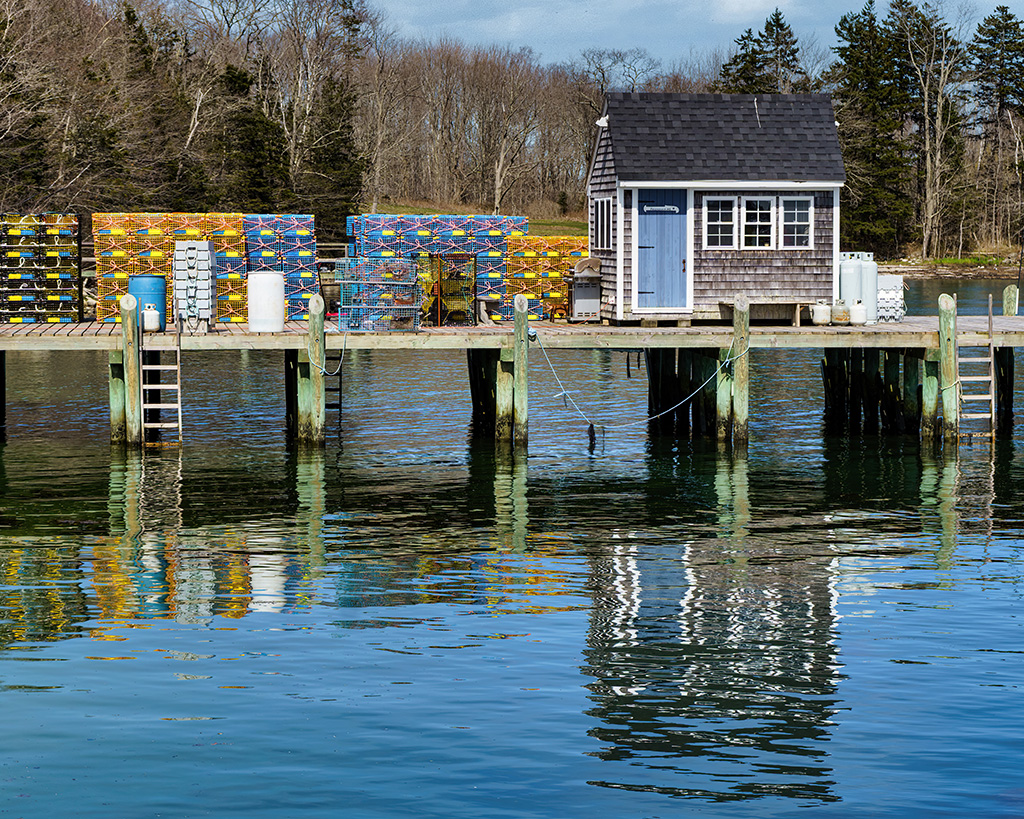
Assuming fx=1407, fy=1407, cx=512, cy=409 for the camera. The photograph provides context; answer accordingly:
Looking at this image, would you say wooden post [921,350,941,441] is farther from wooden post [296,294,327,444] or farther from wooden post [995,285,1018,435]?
wooden post [296,294,327,444]

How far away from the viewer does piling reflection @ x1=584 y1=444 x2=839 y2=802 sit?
34.4ft

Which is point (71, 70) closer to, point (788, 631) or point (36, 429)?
point (36, 429)

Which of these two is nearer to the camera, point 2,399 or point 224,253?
point 2,399

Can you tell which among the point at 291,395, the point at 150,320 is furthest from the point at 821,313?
the point at 150,320

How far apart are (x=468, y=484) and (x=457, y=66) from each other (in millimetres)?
90835

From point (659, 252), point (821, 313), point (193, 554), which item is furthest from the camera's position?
point (659, 252)

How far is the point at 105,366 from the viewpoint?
141ft

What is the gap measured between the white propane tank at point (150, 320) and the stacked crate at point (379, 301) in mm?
3457

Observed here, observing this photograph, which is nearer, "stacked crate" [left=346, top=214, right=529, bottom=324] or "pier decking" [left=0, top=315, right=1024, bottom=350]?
"pier decking" [left=0, top=315, right=1024, bottom=350]

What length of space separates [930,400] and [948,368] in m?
0.84

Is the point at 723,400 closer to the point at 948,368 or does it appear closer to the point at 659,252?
the point at 659,252

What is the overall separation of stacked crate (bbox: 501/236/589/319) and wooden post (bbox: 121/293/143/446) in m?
9.09

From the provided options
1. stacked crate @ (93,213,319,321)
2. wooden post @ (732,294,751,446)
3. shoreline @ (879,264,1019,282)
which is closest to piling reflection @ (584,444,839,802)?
wooden post @ (732,294,751,446)

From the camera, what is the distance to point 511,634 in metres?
14.0
